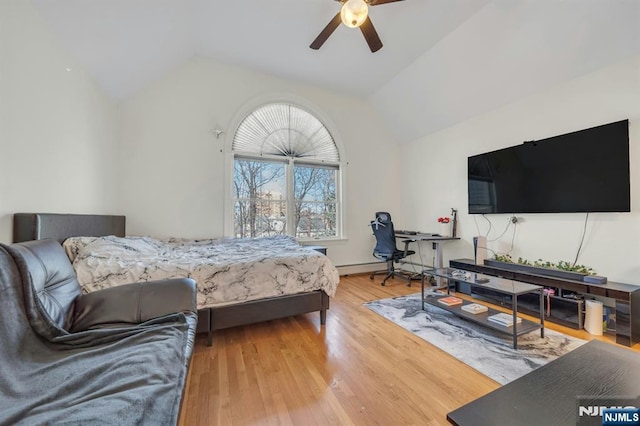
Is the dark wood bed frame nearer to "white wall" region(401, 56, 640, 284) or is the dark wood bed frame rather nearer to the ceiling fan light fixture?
the ceiling fan light fixture

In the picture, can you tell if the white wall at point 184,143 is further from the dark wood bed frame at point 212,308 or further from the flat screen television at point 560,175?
the flat screen television at point 560,175

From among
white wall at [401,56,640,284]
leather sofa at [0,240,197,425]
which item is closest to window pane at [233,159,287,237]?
leather sofa at [0,240,197,425]

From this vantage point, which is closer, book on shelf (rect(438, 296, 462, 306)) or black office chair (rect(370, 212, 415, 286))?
book on shelf (rect(438, 296, 462, 306))

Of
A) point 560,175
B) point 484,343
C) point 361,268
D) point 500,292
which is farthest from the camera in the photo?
point 361,268

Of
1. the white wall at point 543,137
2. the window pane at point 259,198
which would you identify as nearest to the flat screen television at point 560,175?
the white wall at point 543,137

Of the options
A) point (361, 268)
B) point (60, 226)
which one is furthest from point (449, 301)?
point (60, 226)

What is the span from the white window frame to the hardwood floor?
6.36ft

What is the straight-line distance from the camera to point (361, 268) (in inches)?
186

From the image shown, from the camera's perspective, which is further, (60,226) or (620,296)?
(620,296)

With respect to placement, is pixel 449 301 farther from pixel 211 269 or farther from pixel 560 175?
pixel 211 269

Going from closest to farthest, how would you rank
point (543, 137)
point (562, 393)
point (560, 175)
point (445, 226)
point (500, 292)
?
point (562, 393) < point (500, 292) < point (560, 175) < point (543, 137) < point (445, 226)

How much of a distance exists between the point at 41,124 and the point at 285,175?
9.35 ft

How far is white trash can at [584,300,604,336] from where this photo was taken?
7.48 ft

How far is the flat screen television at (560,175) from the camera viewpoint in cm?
237
